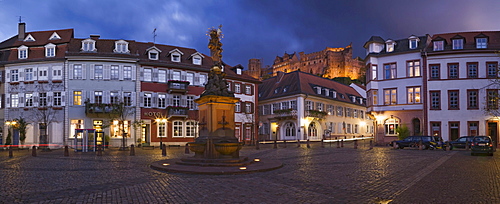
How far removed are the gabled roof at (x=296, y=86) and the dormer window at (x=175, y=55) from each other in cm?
1775

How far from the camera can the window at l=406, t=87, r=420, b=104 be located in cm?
4250

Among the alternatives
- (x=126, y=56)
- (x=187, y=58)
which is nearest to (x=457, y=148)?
(x=187, y=58)

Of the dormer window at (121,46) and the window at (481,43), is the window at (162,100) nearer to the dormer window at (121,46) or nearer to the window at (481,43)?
the dormer window at (121,46)

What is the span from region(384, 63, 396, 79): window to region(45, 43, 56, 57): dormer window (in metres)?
35.5

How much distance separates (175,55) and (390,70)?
79.0ft

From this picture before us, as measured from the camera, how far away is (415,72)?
1684 inches

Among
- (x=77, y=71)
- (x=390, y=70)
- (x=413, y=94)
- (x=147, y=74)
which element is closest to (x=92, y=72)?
(x=77, y=71)

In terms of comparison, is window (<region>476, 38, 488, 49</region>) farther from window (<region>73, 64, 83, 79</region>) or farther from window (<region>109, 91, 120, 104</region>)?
window (<region>73, 64, 83, 79</region>)

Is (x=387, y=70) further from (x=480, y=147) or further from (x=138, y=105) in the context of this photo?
A: (x=138, y=105)

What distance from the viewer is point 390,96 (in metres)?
44.0

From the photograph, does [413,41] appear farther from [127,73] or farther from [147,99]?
[127,73]

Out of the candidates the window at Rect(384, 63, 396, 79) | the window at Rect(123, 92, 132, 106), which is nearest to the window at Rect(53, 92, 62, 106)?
the window at Rect(123, 92, 132, 106)

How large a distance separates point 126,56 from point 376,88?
90.3ft

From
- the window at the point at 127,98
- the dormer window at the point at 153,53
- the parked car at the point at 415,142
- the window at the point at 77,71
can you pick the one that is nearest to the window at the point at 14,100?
the window at the point at 77,71
